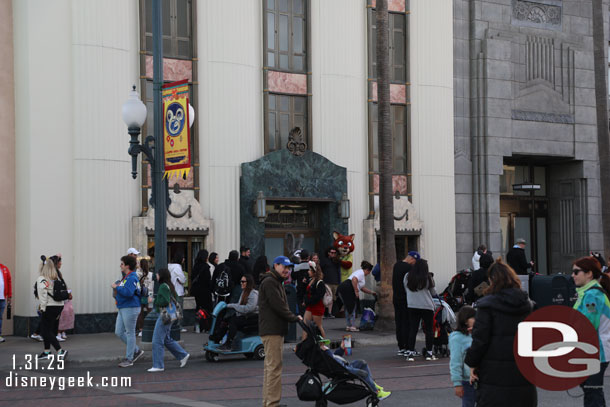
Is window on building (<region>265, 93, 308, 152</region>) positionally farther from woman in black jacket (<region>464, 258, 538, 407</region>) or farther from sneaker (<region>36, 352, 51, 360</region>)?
woman in black jacket (<region>464, 258, 538, 407</region>)

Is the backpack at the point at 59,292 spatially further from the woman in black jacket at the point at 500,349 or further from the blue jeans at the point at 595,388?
the woman in black jacket at the point at 500,349

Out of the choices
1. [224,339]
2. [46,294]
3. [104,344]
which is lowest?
[104,344]

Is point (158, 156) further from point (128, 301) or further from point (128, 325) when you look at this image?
point (128, 325)

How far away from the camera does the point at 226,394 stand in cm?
1190

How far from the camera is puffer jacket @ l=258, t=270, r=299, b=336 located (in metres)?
10.3

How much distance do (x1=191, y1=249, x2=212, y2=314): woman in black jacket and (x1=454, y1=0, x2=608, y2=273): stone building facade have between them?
10.2 metres

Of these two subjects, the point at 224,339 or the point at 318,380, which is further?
the point at 224,339

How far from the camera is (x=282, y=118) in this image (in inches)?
934

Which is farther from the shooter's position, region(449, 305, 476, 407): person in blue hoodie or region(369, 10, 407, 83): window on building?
region(369, 10, 407, 83): window on building

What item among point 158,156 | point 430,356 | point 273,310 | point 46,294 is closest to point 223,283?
Result: point 158,156

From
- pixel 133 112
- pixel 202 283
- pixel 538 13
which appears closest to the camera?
pixel 133 112

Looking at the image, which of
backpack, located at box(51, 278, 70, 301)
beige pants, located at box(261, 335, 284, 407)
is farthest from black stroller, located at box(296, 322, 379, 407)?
backpack, located at box(51, 278, 70, 301)

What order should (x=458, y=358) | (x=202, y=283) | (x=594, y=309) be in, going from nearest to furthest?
(x=458, y=358), (x=594, y=309), (x=202, y=283)

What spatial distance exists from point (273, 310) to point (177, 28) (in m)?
13.5
